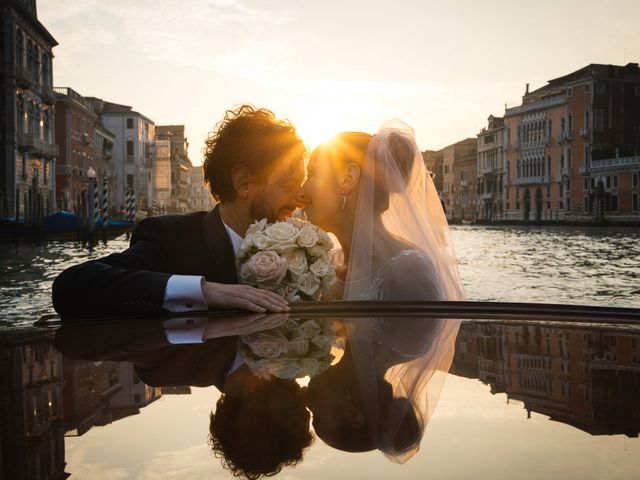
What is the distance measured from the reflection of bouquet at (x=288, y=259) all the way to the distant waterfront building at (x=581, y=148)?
41.5m

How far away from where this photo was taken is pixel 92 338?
1.43 m

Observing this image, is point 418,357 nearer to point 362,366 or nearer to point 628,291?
point 362,366

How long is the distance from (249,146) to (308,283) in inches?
16.6

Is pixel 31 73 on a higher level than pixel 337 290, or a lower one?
higher

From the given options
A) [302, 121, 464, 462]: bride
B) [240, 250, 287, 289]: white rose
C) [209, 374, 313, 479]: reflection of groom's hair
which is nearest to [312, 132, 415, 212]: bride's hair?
[302, 121, 464, 462]: bride

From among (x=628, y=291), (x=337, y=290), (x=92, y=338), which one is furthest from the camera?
(x=628, y=291)

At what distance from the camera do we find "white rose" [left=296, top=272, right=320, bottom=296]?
182 centimetres

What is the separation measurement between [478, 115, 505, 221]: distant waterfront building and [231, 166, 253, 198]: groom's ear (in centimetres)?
5569

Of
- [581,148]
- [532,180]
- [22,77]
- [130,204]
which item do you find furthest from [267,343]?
[532,180]

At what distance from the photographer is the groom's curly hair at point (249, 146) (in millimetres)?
1969

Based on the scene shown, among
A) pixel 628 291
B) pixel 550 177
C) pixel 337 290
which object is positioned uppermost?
pixel 550 177

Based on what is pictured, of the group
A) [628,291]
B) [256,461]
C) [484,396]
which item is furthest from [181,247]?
[628,291]

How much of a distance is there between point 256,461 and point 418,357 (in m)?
0.58

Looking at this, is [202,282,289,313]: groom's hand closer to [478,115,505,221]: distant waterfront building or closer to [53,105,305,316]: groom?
[53,105,305,316]: groom
